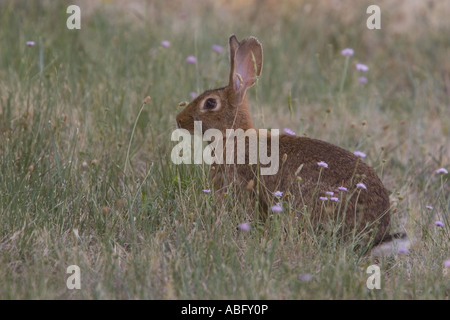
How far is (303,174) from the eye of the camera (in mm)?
4254

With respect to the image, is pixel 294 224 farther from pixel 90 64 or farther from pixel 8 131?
pixel 90 64

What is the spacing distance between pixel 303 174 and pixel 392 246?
660 millimetres

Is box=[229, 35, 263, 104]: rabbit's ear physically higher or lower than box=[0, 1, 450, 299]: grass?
higher

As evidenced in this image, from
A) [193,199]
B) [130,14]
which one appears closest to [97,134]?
[193,199]

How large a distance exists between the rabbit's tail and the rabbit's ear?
1370 mm

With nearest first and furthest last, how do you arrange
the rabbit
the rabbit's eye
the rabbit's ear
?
the rabbit < the rabbit's ear < the rabbit's eye

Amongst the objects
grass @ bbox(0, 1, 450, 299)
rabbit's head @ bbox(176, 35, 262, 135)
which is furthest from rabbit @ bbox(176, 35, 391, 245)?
grass @ bbox(0, 1, 450, 299)

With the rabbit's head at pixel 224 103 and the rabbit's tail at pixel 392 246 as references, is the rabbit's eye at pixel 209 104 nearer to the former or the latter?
the rabbit's head at pixel 224 103

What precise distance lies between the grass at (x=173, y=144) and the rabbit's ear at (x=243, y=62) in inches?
9.7

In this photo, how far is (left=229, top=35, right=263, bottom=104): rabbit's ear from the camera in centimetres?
467

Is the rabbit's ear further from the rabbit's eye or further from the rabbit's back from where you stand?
the rabbit's back

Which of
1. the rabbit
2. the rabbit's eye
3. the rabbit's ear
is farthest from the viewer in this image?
the rabbit's eye

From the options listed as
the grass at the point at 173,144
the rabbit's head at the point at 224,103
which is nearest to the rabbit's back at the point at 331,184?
the grass at the point at 173,144
